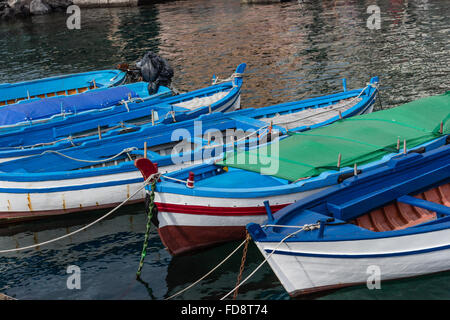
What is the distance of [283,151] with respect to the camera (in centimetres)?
1462

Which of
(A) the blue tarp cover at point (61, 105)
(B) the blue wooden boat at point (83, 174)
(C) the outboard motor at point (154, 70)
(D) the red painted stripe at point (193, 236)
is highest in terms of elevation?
(C) the outboard motor at point (154, 70)

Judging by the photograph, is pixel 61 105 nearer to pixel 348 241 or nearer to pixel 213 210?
pixel 213 210

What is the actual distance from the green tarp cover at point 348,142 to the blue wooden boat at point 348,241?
103cm

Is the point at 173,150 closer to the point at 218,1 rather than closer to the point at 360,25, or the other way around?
the point at 360,25

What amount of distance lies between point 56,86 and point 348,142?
16.2 meters

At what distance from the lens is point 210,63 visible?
122ft

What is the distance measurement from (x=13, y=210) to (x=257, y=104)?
47.5ft

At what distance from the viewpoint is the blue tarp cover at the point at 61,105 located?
20.5 metres

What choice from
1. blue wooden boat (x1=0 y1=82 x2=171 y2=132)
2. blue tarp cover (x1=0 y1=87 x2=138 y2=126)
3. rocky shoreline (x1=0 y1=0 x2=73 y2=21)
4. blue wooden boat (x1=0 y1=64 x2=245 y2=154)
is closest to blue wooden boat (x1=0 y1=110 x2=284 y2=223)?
blue wooden boat (x1=0 y1=64 x2=245 y2=154)

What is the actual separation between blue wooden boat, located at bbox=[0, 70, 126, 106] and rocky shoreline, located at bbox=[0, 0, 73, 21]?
1848 inches

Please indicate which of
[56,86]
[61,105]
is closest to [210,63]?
[56,86]

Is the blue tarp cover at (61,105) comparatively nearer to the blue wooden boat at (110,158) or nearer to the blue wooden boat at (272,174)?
the blue wooden boat at (110,158)

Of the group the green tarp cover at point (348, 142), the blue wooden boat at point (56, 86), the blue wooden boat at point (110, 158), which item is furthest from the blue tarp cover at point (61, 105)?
the green tarp cover at point (348, 142)
